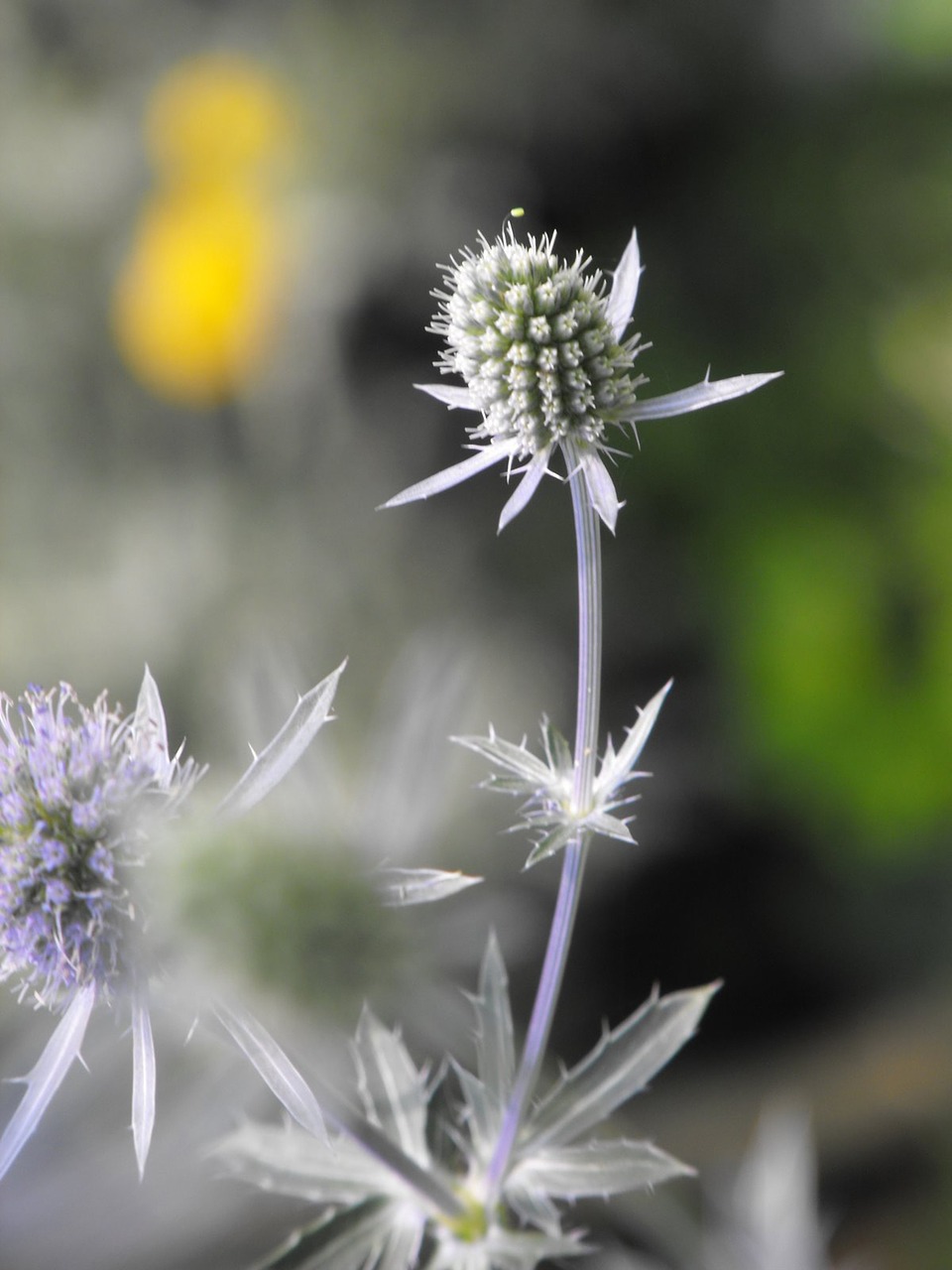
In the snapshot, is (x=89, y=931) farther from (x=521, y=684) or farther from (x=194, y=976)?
(x=521, y=684)

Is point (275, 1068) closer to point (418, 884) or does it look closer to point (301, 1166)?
point (418, 884)

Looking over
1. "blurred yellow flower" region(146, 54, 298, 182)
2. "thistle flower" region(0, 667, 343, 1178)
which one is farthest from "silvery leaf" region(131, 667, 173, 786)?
"blurred yellow flower" region(146, 54, 298, 182)

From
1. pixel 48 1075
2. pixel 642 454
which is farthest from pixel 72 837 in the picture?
pixel 642 454

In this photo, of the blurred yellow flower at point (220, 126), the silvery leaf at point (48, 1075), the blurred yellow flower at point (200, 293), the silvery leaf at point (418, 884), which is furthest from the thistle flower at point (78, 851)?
the blurred yellow flower at point (220, 126)

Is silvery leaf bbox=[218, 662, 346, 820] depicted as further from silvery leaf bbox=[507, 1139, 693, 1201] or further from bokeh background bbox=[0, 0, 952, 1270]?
bokeh background bbox=[0, 0, 952, 1270]

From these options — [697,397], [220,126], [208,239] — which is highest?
[220,126]
